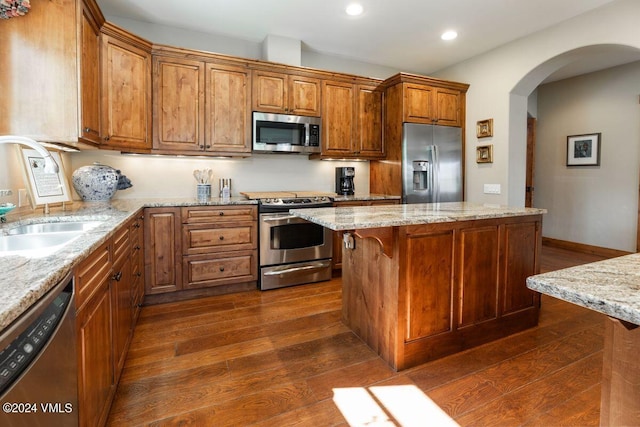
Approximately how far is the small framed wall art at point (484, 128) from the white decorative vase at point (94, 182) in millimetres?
4193

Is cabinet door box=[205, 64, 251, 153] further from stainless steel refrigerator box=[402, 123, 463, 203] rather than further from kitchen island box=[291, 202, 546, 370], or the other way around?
stainless steel refrigerator box=[402, 123, 463, 203]

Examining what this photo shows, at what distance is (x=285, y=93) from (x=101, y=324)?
Result: 10.0 feet

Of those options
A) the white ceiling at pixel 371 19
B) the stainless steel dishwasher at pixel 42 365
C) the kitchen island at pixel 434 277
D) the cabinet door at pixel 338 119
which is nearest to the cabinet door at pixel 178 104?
the white ceiling at pixel 371 19

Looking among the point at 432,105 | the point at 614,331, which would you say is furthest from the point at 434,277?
the point at 432,105

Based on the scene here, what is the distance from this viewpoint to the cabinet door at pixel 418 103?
4.11 m

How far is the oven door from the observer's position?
3.39 m

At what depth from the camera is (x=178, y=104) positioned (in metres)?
3.32

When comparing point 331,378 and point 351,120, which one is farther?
point 351,120

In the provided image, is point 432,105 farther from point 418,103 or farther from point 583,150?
point 583,150

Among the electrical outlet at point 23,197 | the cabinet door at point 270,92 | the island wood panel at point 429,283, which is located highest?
the cabinet door at point 270,92

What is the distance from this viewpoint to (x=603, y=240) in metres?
4.90

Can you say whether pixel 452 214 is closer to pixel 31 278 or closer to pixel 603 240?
pixel 31 278

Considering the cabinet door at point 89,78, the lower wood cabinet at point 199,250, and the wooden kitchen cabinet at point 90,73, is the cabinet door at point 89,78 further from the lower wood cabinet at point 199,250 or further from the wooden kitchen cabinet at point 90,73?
the lower wood cabinet at point 199,250

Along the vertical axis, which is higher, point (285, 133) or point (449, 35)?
point (449, 35)
